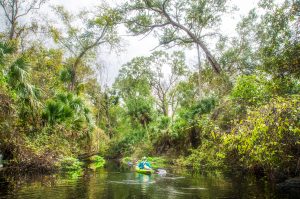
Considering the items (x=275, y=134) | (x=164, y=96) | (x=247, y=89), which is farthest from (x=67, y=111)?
(x=164, y=96)

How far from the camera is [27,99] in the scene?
54.4 ft

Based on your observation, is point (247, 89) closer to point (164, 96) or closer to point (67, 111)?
point (67, 111)

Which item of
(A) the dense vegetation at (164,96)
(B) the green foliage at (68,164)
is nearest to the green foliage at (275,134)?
(A) the dense vegetation at (164,96)

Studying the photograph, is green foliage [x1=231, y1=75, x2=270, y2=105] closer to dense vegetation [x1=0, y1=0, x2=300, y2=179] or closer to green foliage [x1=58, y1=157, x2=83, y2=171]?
dense vegetation [x1=0, y1=0, x2=300, y2=179]

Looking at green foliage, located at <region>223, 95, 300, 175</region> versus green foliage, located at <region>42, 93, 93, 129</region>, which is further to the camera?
green foliage, located at <region>42, 93, 93, 129</region>

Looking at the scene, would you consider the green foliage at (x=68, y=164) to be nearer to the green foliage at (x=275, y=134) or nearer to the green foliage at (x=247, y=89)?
the green foliage at (x=275, y=134)

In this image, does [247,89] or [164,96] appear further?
[164,96]

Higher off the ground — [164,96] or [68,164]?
[164,96]

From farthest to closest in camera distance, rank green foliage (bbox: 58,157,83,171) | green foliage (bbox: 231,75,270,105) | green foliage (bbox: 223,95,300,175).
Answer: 1. green foliage (bbox: 231,75,270,105)
2. green foliage (bbox: 58,157,83,171)
3. green foliage (bbox: 223,95,300,175)

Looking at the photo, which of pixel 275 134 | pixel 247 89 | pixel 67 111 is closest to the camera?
pixel 275 134

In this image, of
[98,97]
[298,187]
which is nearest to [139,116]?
[98,97]

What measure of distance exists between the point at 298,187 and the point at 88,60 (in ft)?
97.2

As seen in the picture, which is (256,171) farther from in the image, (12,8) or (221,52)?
(12,8)

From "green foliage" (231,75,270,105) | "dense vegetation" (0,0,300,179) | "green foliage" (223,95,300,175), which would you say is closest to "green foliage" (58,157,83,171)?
"dense vegetation" (0,0,300,179)
